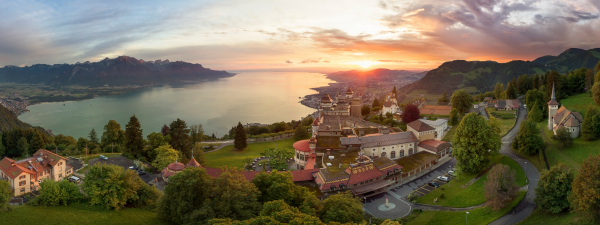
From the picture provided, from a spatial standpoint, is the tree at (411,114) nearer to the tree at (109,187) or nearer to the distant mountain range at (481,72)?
the tree at (109,187)

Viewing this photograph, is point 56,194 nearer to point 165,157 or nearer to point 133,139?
point 165,157

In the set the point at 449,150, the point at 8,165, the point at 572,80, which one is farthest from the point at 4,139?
the point at 572,80

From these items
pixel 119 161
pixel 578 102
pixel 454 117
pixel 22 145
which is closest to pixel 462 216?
pixel 454 117

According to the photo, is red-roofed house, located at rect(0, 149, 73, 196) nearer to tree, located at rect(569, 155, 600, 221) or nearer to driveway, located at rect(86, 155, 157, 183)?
driveway, located at rect(86, 155, 157, 183)

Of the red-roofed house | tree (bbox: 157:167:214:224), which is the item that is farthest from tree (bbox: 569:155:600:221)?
the red-roofed house

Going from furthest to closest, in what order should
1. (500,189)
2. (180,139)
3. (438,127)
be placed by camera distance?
(438,127) < (180,139) < (500,189)

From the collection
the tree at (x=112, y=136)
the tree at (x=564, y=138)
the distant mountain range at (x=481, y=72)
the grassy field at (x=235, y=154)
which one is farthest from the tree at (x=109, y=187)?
the distant mountain range at (x=481, y=72)
